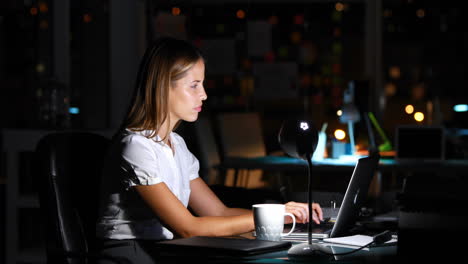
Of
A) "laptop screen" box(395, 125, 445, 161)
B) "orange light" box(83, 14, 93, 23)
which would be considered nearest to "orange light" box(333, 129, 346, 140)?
"laptop screen" box(395, 125, 445, 161)

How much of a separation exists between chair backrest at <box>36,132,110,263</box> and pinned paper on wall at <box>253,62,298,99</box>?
15.8 ft

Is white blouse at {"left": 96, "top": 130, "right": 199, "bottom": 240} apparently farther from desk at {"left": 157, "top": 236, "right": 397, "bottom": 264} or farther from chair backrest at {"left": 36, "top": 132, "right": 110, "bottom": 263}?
desk at {"left": 157, "top": 236, "right": 397, "bottom": 264}

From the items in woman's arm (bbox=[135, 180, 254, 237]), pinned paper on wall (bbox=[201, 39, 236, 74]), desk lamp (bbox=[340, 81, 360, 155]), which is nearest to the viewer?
woman's arm (bbox=[135, 180, 254, 237])

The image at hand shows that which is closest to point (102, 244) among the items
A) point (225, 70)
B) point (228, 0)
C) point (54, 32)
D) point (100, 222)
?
point (100, 222)

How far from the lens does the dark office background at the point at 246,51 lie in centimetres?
452

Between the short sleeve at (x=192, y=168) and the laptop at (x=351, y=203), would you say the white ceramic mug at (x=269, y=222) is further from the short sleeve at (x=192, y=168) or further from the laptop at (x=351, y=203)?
the short sleeve at (x=192, y=168)

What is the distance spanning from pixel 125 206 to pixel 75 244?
183 mm

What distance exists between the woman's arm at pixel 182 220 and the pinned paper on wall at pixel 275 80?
16.4 feet

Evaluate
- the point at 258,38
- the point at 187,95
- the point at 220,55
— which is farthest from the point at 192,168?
the point at 258,38

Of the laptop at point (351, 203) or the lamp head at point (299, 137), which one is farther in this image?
the laptop at point (351, 203)

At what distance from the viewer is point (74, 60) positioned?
15.0 feet

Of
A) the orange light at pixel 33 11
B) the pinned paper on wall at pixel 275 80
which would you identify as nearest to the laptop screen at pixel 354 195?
the orange light at pixel 33 11

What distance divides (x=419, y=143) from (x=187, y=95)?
265cm

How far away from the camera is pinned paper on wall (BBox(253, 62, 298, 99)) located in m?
6.89
